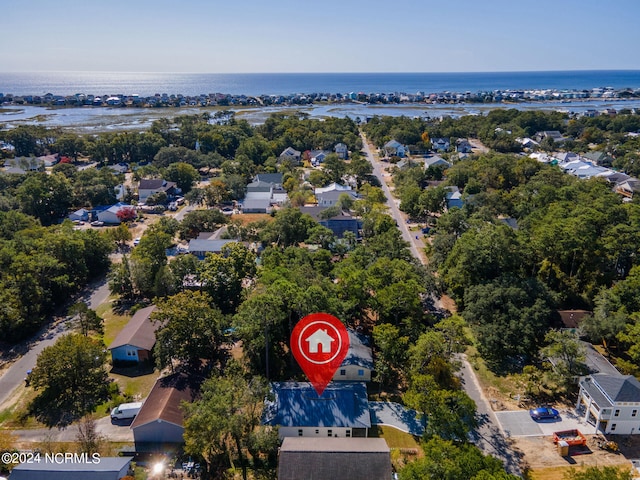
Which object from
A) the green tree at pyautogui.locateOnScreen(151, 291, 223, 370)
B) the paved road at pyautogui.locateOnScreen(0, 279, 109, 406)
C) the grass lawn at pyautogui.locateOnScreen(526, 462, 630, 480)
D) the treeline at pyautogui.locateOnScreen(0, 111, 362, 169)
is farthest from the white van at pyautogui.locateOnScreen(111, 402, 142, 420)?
the treeline at pyautogui.locateOnScreen(0, 111, 362, 169)

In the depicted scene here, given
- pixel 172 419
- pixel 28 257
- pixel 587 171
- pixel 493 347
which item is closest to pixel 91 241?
pixel 28 257

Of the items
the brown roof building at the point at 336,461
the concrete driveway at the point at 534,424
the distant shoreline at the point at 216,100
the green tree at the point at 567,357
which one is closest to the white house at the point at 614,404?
the concrete driveway at the point at 534,424

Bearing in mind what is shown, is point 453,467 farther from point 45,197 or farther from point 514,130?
point 514,130

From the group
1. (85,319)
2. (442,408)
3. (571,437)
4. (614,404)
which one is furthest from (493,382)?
(85,319)

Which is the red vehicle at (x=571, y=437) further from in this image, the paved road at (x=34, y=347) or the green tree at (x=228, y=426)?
the paved road at (x=34, y=347)

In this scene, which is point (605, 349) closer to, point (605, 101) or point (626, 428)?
point (626, 428)

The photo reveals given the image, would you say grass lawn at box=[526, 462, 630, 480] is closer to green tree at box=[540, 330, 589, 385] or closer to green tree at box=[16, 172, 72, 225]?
green tree at box=[540, 330, 589, 385]
